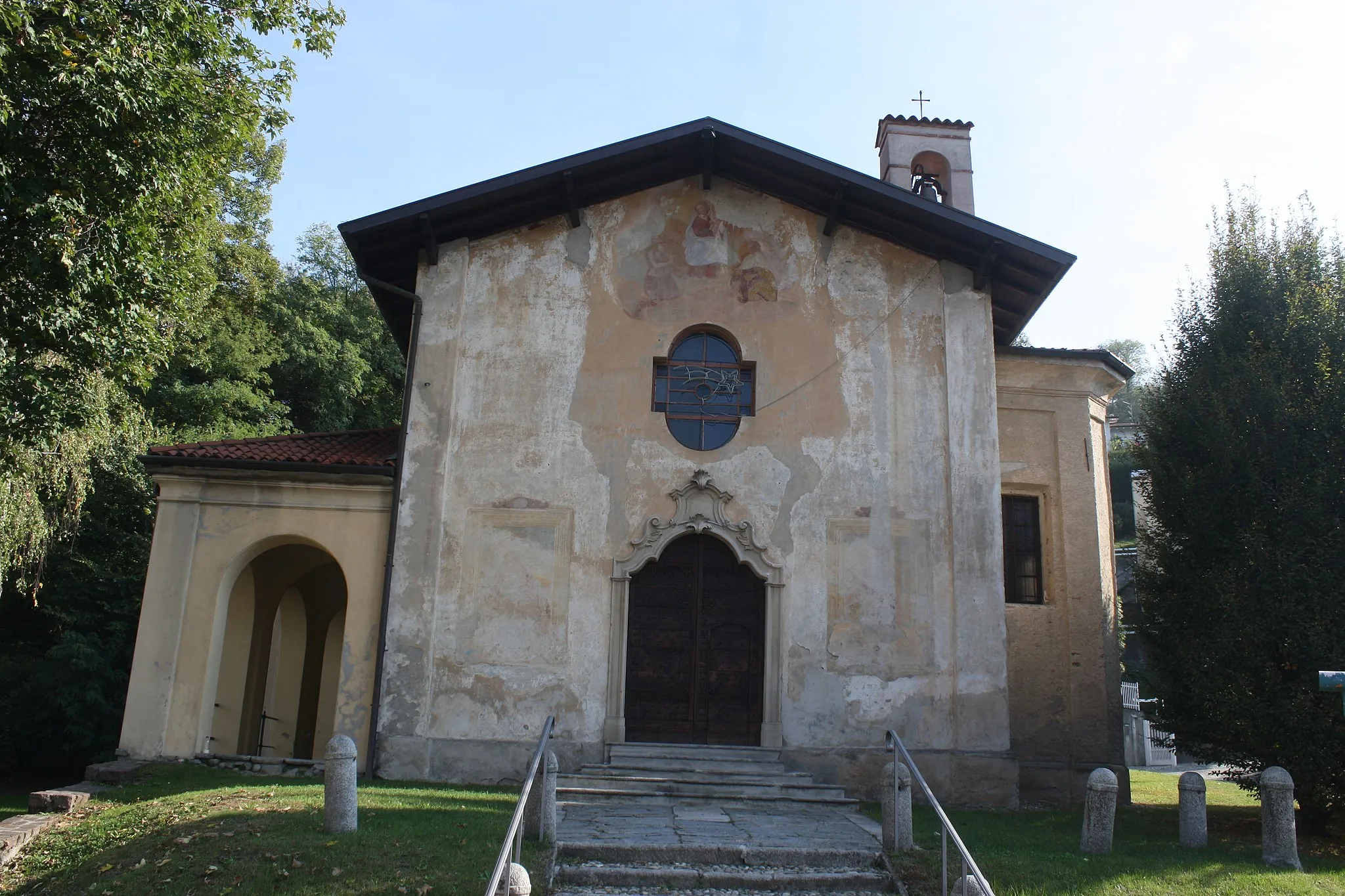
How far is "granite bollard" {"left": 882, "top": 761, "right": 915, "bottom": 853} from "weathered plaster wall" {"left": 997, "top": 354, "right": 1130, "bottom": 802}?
5.78m

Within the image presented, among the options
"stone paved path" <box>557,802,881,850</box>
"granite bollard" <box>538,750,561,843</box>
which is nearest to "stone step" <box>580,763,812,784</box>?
"stone paved path" <box>557,802,881,850</box>

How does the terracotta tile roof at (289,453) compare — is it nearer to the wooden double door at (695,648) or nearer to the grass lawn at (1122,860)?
the wooden double door at (695,648)

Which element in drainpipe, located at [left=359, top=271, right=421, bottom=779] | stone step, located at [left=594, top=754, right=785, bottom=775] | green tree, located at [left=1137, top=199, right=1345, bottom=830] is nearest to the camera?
green tree, located at [left=1137, top=199, right=1345, bottom=830]

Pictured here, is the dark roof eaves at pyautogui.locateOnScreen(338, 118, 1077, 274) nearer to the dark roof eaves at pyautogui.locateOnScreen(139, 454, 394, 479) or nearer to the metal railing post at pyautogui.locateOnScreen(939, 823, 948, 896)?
the dark roof eaves at pyautogui.locateOnScreen(139, 454, 394, 479)

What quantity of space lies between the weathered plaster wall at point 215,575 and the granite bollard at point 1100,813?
334 inches

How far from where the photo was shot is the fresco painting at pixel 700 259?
1466cm

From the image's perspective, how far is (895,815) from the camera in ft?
29.7

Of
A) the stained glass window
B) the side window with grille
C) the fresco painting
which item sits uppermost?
the fresco painting

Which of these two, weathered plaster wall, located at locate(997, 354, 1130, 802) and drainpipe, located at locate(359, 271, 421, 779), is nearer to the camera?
drainpipe, located at locate(359, 271, 421, 779)

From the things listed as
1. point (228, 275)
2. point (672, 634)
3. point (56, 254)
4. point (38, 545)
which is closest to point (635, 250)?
point (672, 634)

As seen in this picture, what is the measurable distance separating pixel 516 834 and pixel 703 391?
792cm

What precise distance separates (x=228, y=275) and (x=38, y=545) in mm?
→ 12548

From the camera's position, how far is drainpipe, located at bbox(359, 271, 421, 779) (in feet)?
42.4

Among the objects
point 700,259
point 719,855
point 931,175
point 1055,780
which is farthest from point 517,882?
point 931,175
